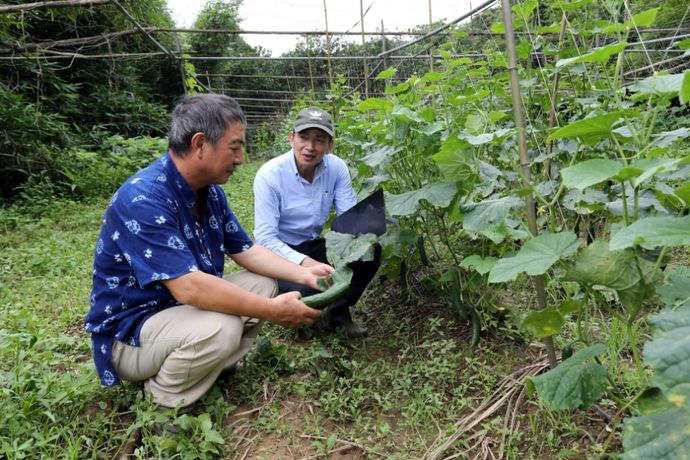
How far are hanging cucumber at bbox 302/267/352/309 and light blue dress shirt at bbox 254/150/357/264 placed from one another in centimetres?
43

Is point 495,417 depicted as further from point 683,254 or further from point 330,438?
point 683,254

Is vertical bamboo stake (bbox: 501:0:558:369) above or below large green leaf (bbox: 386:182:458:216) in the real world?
above

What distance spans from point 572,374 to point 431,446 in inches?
24.1

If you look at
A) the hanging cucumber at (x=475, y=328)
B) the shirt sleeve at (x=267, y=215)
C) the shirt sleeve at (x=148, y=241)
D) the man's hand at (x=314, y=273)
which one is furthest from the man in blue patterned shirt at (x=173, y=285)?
the hanging cucumber at (x=475, y=328)

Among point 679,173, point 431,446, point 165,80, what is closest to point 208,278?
point 431,446

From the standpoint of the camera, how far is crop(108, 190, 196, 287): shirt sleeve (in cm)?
171

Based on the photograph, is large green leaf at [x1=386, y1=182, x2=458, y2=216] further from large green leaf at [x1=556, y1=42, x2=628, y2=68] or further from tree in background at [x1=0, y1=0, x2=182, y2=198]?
tree in background at [x1=0, y1=0, x2=182, y2=198]

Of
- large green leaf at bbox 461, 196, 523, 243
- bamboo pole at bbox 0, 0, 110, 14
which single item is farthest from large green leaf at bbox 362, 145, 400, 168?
bamboo pole at bbox 0, 0, 110, 14

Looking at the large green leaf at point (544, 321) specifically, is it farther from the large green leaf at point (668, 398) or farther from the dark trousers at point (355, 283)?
the dark trousers at point (355, 283)

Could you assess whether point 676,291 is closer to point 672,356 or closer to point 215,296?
point 672,356

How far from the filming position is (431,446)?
1.66 meters

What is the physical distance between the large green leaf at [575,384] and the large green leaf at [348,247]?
2.93 ft

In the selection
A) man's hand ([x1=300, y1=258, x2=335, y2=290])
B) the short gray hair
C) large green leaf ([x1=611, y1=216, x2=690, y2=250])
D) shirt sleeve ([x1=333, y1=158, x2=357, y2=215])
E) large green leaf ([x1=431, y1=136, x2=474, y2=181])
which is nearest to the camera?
large green leaf ([x1=611, y1=216, x2=690, y2=250])

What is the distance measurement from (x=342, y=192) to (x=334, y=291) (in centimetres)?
96
